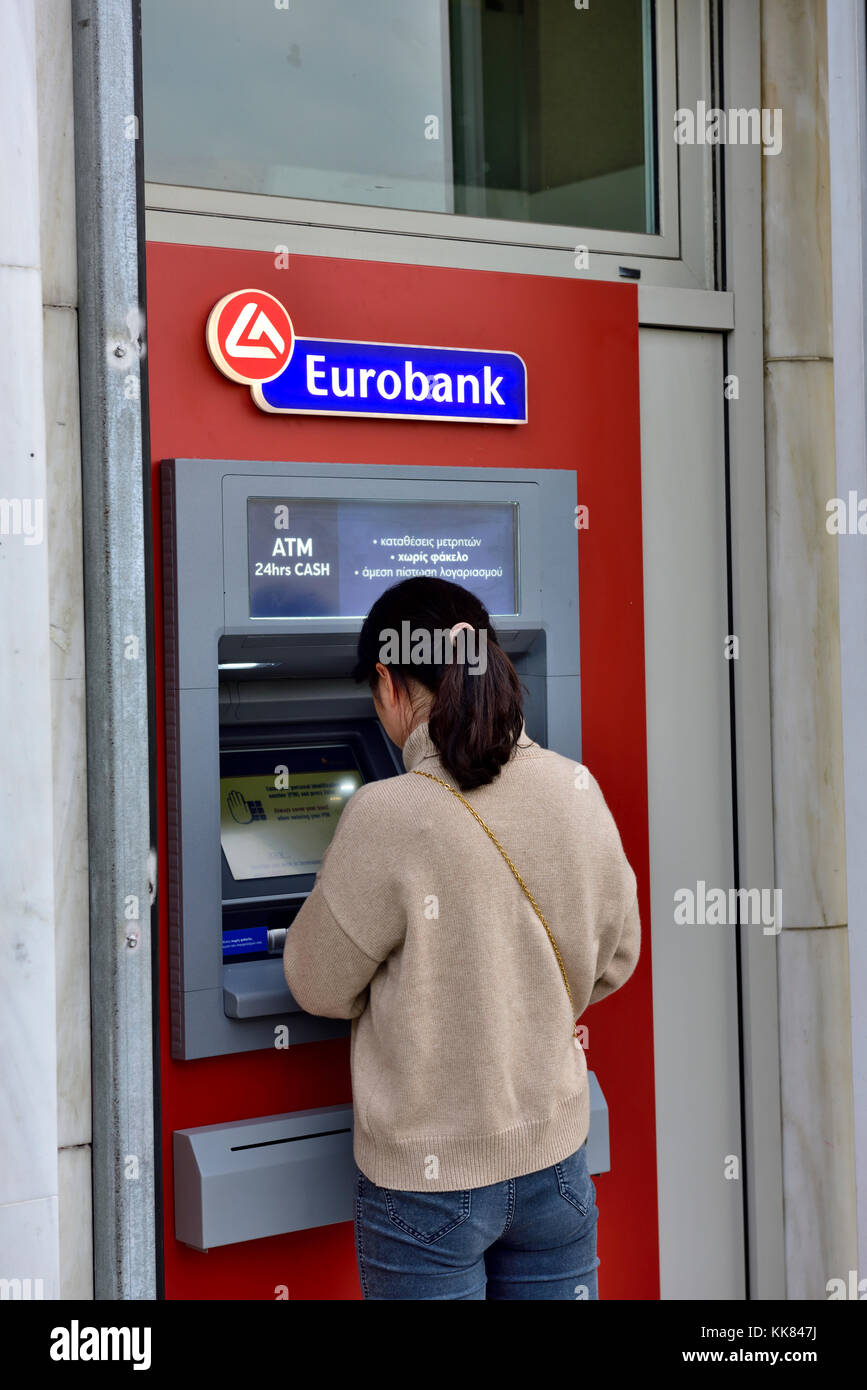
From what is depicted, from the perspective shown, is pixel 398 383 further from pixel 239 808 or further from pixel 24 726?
pixel 24 726

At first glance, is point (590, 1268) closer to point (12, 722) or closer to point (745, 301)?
Answer: point (12, 722)

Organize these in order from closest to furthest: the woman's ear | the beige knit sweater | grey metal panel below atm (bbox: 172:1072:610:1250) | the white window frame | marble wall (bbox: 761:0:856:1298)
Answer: the beige knit sweater < the woman's ear < grey metal panel below atm (bbox: 172:1072:610:1250) < the white window frame < marble wall (bbox: 761:0:856:1298)

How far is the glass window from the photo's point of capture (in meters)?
2.79

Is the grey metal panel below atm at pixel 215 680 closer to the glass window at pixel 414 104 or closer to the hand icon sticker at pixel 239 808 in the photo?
the hand icon sticker at pixel 239 808

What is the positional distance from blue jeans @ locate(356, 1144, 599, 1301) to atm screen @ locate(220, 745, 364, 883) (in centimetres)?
63

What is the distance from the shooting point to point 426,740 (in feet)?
7.31

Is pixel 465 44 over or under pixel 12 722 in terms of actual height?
over

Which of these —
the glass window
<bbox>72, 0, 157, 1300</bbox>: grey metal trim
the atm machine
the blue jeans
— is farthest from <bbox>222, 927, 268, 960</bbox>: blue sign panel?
the glass window

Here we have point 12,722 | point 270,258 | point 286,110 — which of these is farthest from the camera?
point 286,110

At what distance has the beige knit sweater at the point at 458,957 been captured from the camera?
2.14m

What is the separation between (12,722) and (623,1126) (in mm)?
1779

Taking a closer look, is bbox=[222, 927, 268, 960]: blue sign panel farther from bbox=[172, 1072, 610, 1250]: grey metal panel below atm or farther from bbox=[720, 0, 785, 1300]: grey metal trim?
bbox=[720, 0, 785, 1300]: grey metal trim
